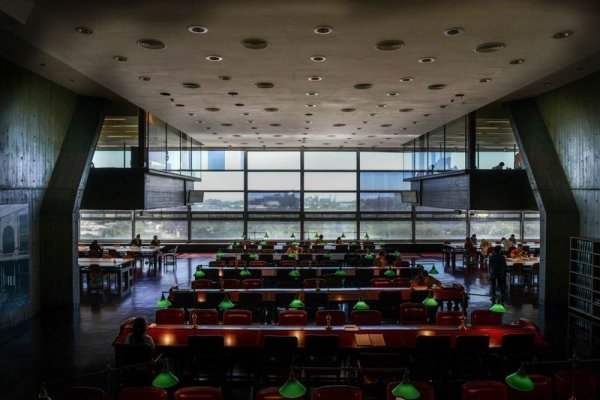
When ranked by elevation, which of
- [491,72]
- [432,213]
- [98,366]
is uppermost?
[491,72]

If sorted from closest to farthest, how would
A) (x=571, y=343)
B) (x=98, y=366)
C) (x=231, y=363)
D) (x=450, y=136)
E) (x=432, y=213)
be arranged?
(x=231, y=363)
(x=98, y=366)
(x=571, y=343)
(x=450, y=136)
(x=432, y=213)

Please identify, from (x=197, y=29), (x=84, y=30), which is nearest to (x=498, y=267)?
(x=197, y=29)

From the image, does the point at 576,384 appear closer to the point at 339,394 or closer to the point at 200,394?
the point at 339,394

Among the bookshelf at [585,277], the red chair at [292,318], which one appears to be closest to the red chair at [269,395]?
the red chair at [292,318]

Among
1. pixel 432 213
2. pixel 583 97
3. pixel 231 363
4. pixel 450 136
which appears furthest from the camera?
pixel 432 213

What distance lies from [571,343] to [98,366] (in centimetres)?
900

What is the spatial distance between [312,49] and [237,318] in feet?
15.5

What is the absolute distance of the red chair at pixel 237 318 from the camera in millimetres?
8562

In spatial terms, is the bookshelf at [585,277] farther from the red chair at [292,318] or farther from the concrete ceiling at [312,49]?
the red chair at [292,318]

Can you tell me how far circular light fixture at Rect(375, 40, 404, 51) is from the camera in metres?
6.61

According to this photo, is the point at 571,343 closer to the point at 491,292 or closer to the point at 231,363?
the point at 491,292

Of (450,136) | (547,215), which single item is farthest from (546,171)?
(450,136)

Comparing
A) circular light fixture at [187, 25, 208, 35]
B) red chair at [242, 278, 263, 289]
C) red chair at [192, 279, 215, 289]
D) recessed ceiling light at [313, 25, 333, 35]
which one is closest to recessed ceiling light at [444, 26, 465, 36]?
recessed ceiling light at [313, 25, 333, 35]

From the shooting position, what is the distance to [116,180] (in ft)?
44.7
